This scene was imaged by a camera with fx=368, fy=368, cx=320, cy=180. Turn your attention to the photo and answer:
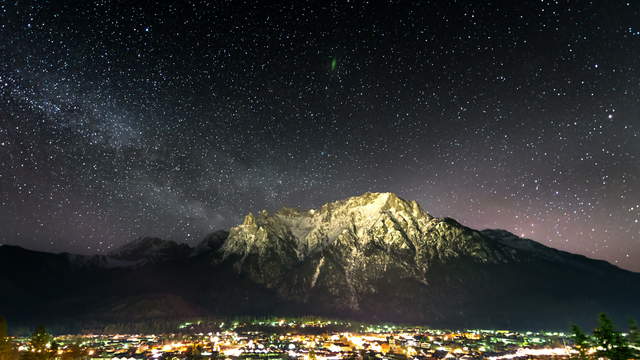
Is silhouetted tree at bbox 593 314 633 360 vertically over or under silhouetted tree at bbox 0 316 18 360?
over

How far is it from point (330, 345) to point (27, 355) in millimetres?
104939

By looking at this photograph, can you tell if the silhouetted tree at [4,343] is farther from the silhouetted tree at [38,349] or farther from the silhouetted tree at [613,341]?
the silhouetted tree at [613,341]

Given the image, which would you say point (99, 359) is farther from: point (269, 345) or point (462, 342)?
point (462, 342)

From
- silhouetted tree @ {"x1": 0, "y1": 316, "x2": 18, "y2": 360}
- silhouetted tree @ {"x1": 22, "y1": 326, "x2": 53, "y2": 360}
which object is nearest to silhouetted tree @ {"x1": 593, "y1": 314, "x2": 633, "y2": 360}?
silhouetted tree @ {"x1": 22, "y1": 326, "x2": 53, "y2": 360}

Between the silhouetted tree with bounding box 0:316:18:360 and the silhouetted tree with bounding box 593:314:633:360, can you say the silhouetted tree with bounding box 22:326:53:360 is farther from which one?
the silhouetted tree with bounding box 593:314:633:360

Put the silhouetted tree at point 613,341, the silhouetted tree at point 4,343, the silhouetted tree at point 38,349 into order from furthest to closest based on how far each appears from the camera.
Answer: the silhouetted tree at point 38,349, the silhouetted tree at point 4,343, the silhouetted tree at point 613,341

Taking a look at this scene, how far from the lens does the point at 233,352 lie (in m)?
122

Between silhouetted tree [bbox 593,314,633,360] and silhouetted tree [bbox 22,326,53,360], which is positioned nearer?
silhouetted tree [bbox 593,314,633,360]

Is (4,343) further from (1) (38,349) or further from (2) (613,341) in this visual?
(2) (613,341)

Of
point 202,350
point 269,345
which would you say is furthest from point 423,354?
point 202,350

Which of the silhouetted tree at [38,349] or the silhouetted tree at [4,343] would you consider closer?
the silhouetted tree at [4,343]

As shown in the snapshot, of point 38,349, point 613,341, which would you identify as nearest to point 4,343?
point 38,349

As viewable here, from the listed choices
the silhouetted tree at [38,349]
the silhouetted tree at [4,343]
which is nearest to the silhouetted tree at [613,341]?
the silhouetted tree at [38,349]

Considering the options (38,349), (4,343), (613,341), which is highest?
(613,341)
